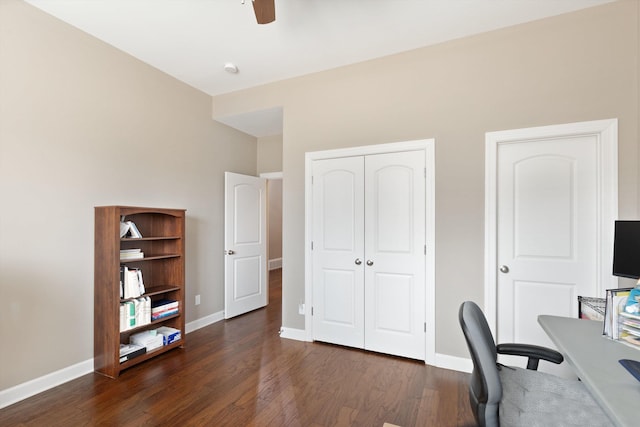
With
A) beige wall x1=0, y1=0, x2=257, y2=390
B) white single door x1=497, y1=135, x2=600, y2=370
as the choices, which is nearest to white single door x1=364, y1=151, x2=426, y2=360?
white single door x1=497, y1=135, x2=600, y2=370

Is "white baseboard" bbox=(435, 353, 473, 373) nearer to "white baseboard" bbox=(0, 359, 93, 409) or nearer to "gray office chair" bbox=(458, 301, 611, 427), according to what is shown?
"gray office chair" bbox=(458, 301, 611, 427)

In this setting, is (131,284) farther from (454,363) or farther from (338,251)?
(454,363)

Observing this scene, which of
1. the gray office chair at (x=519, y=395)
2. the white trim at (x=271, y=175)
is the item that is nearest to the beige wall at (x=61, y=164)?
the white trim at (x=271, y=175)

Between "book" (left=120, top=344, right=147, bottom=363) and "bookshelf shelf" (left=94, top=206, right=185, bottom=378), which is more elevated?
"bookshelf shelf" (left=94, top=206, right=185, bottom=378)

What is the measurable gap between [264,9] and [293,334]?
3075 mm

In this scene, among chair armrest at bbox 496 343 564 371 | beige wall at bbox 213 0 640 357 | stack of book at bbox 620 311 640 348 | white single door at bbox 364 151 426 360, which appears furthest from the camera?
white single door at bbox 364 151 426 360

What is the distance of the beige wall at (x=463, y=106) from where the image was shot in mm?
2252

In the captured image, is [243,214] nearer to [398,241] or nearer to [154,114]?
[154,114]

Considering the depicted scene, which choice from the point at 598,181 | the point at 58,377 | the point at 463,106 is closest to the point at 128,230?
the point at 58,377

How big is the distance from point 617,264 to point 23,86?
4345 millimetres

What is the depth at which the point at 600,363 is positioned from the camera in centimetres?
121

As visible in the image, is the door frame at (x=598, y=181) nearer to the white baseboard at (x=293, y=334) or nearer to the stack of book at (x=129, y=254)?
the white baseboard at (x=293, y=334)

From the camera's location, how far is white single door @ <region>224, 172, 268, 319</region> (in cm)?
407

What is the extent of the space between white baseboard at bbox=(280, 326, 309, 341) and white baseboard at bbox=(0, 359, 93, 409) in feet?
5.93
